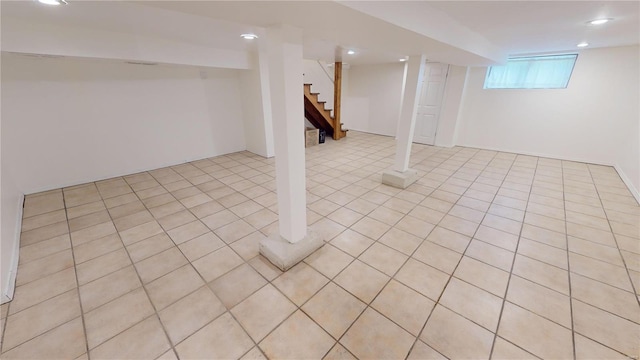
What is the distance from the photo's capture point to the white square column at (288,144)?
166 cm

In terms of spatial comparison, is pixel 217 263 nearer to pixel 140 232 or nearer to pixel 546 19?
pixel 140 232

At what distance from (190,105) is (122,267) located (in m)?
3.39

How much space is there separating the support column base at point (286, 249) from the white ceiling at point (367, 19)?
1711 millimetres

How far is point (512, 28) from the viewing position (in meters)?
2.79

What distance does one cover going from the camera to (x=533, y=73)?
5.07 meters

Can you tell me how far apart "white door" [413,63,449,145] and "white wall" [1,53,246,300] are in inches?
180

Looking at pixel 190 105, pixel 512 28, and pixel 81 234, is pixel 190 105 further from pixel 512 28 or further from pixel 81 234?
pixel 512 28

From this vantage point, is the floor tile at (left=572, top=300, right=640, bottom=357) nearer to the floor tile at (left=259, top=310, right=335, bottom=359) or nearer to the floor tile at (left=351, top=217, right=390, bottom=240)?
the floor tile at (left=351, top=217, right=390, bottom=240)

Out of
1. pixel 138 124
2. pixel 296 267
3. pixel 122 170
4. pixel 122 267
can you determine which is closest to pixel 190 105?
pixel 138 124

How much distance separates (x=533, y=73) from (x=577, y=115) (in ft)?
3.88

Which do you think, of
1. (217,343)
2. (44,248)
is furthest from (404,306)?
(44,248)

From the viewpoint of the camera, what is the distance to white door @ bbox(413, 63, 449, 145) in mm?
5852

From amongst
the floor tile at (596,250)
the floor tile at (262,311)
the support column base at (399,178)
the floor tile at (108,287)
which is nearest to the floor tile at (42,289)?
the floor tile at (108,287)

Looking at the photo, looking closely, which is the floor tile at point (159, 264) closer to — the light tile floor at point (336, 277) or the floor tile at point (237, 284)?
the light tile floor at point (336, 277)
